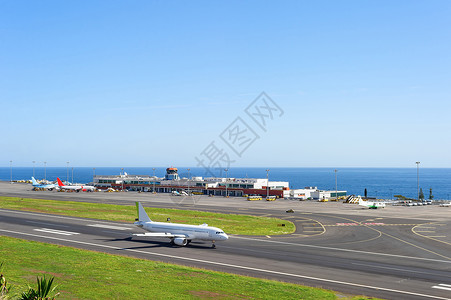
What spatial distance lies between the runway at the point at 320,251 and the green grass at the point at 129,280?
4.11 m

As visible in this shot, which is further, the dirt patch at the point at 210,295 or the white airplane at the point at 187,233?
the white airplane at the point at 187,233

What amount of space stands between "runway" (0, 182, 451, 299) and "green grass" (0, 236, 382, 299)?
13.5 ft

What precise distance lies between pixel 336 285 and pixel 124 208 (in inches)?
3514

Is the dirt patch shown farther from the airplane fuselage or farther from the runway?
the airplane fuselage

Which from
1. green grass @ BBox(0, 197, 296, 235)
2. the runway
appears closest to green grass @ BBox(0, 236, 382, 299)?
the runway

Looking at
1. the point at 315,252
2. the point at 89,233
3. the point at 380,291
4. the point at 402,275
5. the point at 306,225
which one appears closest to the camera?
the point at 380,291

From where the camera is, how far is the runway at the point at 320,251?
4153cm

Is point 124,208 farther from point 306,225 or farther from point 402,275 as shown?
point 402,275

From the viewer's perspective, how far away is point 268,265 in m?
48.3

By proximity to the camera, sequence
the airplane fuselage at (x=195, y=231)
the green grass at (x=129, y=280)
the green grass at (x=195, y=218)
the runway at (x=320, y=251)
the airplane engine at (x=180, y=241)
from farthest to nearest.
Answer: the green grass at (x=195, y=218) < the airplane engine at (x=180, y=241) < the airplane fuselage at (x=195, y=231) < the runway at (x=320, y=251) < the green grass at (x=129, y=280)

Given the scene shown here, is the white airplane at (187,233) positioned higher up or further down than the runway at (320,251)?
higher up

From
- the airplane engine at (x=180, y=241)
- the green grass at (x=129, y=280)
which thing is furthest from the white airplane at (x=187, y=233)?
the green grass at (x=129, y=280)

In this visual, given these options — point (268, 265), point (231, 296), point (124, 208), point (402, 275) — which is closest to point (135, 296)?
point (231, 296)

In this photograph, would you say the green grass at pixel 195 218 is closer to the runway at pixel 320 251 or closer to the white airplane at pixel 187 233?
the runway at pixel 320 251
